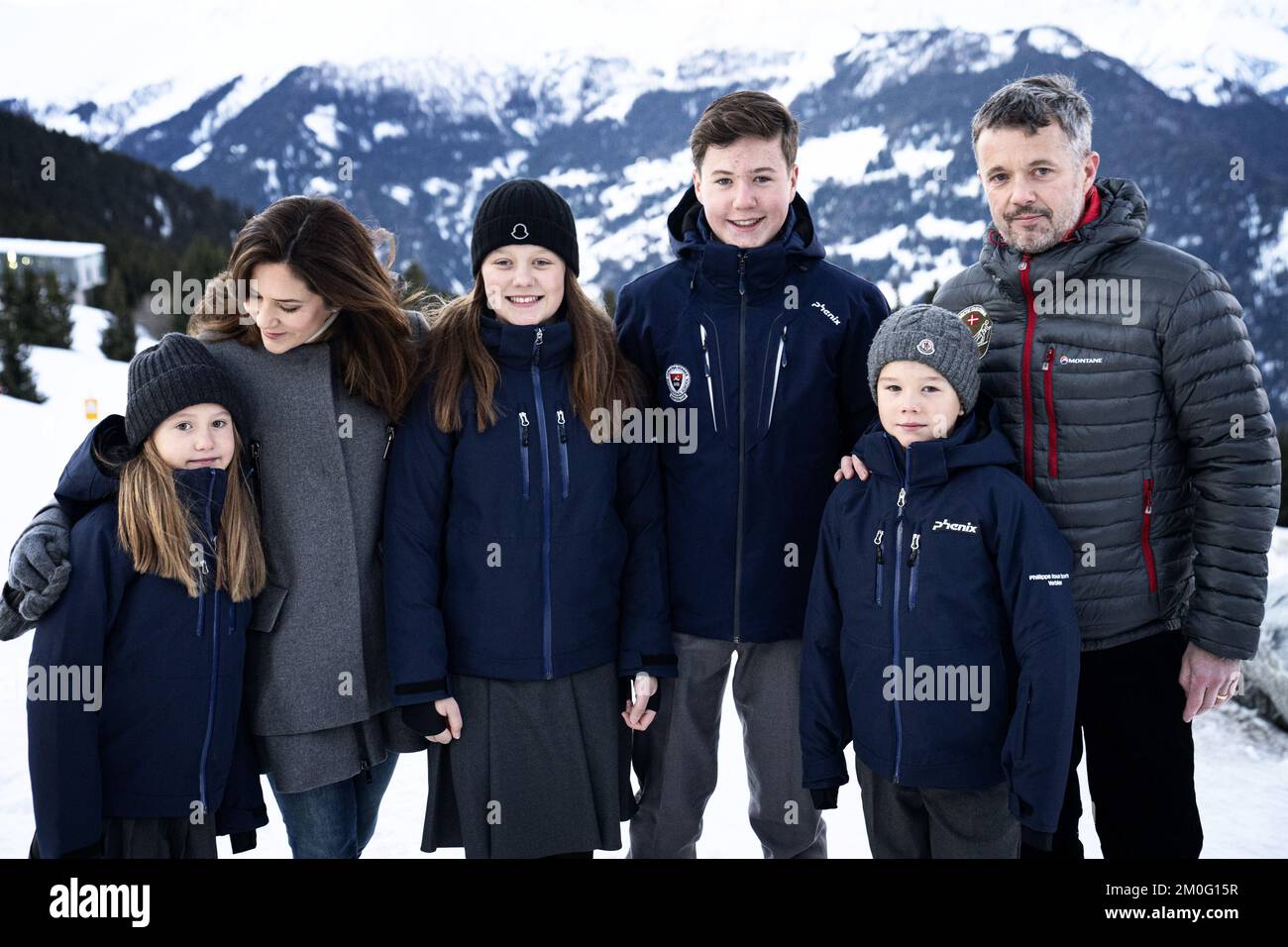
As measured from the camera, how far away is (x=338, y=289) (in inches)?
104

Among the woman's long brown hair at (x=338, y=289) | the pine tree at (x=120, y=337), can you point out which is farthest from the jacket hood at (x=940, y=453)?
the pine tree at (x=120, y=337)

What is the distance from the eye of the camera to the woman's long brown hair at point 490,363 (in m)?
2.67

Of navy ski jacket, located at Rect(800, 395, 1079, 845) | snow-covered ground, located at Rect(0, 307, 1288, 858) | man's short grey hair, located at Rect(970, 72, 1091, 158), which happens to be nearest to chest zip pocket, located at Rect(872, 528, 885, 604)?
navy ski jacket, located at Rect(800, 395, 1079, 845)

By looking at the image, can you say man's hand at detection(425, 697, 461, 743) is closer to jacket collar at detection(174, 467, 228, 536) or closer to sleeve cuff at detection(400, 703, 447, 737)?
sleeve cuff at detection(400, 703, 447, 737)

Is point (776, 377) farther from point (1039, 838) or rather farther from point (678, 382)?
point (1039, 838)

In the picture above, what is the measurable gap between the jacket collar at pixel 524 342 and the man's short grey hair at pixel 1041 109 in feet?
4.06

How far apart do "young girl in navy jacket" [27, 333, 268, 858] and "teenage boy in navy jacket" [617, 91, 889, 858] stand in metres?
1.21

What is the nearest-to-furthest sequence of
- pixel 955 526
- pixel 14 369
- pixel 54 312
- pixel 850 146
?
1. pixel 955 526
2. pixel 14 369
3. pixel 54 312
4. pixel 850 146

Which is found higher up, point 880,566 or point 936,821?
point 880,566

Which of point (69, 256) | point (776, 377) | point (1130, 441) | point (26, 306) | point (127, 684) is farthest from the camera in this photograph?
point (69, 256)

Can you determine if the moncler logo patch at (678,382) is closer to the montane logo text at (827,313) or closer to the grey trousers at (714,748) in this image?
the montane logo text at (827,313)

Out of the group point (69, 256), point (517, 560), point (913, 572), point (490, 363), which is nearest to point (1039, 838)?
point (913, 572)

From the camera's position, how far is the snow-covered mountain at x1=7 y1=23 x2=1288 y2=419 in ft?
388

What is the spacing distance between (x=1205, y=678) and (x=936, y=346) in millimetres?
1139
